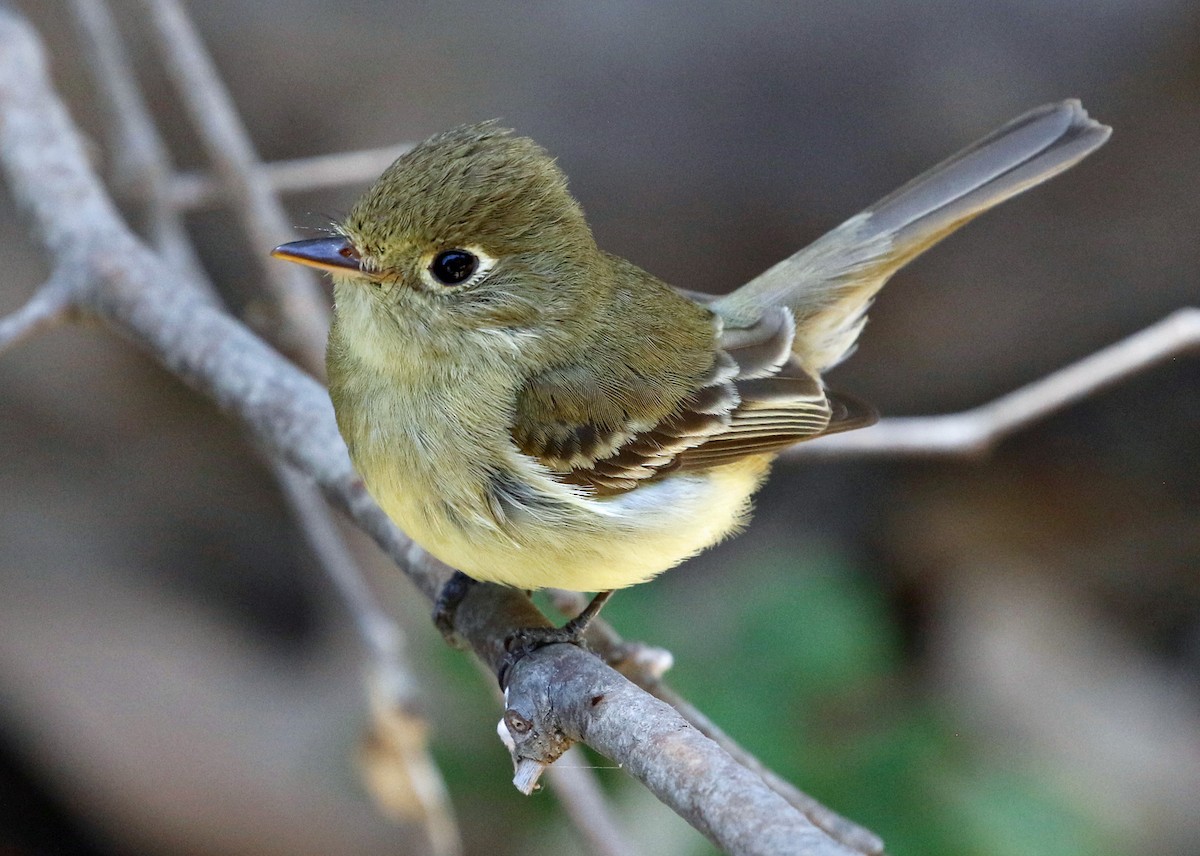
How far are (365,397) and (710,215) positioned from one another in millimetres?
2560

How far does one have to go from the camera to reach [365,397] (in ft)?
8.43

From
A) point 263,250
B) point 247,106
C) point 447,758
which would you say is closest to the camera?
point 263,250

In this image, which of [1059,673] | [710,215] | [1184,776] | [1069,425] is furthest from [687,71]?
[1184,776]

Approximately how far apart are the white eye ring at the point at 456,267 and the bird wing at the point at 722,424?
26 cm

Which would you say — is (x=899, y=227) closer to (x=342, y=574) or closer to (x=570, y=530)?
(x=570, y=530)

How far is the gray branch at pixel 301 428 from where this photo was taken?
1.64 m

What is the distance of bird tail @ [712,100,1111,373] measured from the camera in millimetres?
3088

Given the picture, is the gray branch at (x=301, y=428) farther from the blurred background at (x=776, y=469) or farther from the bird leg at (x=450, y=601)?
the blurred background at (x=776, y=469)

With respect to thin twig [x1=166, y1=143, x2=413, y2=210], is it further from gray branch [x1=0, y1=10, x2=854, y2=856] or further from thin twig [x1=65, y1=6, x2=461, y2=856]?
gray branch [x1=0, y1=10, x2=854, y2=856]

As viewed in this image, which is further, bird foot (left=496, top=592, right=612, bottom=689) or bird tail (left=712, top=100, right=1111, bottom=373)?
bird tail (left=712, top=100, right=1111, bottom=373)

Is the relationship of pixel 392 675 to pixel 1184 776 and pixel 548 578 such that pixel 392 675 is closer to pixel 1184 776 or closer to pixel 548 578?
pixel 548 578

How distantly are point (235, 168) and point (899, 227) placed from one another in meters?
1.74

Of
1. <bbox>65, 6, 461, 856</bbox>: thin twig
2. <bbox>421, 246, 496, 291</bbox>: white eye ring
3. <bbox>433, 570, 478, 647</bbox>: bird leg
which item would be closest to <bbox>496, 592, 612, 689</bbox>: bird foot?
<bbox>433, 570, 478, 647</bbox>: bird leg

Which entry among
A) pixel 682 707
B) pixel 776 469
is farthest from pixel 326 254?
pixel 776 469
